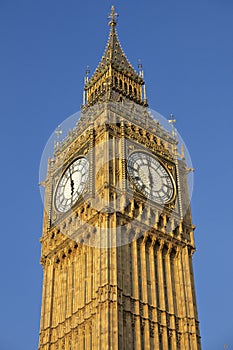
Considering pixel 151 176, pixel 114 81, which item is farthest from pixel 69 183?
pixel 114 81

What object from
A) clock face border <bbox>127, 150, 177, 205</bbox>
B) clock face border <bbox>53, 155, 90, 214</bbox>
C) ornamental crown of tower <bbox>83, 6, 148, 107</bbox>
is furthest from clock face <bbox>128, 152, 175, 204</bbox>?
ornamental crown of tower <bbox>83, 6, 148, 107</bbox>

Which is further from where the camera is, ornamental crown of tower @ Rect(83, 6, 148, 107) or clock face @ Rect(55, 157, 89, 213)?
ornamental crown of tower @ Rect(83, 6, 148, 107)

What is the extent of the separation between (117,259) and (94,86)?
2293 centimetres

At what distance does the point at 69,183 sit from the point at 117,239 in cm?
862

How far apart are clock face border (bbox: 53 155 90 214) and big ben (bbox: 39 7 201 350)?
96mm

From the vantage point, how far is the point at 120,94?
190ft

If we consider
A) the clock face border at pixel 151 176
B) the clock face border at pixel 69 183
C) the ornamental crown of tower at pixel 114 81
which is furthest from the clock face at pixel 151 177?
the ornamental crown of tower at pixel 114 81

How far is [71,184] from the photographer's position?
50.7 meters

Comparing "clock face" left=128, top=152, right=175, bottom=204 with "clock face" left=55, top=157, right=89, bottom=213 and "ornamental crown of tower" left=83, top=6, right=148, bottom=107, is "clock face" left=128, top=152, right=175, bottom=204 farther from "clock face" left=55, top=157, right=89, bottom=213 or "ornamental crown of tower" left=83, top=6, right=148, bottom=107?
"ornamental crown of tower" left=83, top=6, right=148, bottom=107

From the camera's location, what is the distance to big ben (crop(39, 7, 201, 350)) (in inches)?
1657

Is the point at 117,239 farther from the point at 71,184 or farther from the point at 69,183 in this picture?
the point at 69,183

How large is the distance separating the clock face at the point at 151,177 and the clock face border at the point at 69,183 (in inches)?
135

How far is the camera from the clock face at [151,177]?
48.9m

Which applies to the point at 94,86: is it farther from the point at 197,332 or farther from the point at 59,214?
the point at 197,332
